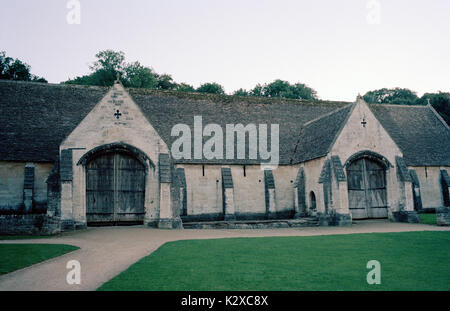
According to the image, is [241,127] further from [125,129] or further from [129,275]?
[129,275]

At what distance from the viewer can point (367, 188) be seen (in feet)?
96.1

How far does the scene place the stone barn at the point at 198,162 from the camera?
967 inches

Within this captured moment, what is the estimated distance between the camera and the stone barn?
24.6m

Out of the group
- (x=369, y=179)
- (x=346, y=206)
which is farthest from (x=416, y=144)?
(x=346, y=206)

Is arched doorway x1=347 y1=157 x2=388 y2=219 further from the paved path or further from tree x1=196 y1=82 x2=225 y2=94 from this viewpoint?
tree x1=196 y1=82 x2=225 y2=94

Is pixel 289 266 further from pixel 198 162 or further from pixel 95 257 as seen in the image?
pixel 198 162

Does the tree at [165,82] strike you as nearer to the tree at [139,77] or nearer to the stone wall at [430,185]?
the tree at [139,77]

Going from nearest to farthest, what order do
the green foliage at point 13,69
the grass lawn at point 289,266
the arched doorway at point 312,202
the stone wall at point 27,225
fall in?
the grass lawn at point 289,266 → the stone wall at point 27,225 → the arched doorway at point 312,202 → the green foliage at point 13,69

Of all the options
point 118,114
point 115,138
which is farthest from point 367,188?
point 118,114

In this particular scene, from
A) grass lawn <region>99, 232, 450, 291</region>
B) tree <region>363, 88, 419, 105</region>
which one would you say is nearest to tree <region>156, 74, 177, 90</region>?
tree <region>363, 88, 419, 105</region>

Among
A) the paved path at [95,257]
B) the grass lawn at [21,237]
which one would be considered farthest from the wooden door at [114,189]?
the grass lawn at [21,237]

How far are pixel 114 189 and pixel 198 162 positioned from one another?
23.7ft

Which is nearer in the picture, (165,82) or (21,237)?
(21,237)

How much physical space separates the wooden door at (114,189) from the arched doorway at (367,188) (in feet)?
51.6
